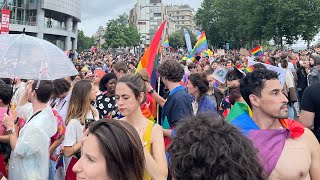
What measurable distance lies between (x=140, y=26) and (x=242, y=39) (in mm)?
58804

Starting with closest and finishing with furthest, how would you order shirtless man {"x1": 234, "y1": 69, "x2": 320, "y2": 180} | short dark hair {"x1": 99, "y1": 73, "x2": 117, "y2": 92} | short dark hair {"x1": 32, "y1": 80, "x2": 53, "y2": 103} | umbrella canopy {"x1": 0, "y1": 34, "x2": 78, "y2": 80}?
shirtless man {"x1": 234, "y1": 69, "x2": 320, "y2": 180}, short dark hair {"x1": 32, "y1": 80, "x2": 53, "y2": 103}, umbrella canopy {"x1": 0, "y1": 34, "x2": 78, "y2": 80}, short dark hair {"x1": 99, "y1": 73, "x2": 117, "y2": 92}

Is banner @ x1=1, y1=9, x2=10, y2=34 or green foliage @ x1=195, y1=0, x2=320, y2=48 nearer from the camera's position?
banner @ x1=1, y1=9, x2=10, y2=34

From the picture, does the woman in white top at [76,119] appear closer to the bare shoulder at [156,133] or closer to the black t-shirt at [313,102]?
the bare shoulder at [156,133]

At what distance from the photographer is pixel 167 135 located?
4.17m

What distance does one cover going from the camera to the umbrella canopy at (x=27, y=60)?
4.02 metres

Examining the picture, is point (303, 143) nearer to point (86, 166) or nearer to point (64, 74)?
point (86, 166)

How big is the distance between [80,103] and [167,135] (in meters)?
1.08

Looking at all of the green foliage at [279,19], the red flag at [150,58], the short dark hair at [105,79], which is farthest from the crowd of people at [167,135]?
the green foliage at [279,19]

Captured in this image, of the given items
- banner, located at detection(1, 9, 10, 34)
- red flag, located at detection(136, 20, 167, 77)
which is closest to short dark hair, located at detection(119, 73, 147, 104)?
red flag, located at detection(136, 20, 167, 77)

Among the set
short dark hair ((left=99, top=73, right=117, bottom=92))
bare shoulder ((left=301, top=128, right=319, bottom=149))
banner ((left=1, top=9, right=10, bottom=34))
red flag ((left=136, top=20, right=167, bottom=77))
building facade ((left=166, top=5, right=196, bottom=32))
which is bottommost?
bare shoulder ((left=301, top=128, right=319, bottom=149))

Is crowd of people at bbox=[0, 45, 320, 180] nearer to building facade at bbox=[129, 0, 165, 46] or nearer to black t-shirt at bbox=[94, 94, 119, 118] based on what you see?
black t-shirt at bbox=[94, 94, 119, 118]

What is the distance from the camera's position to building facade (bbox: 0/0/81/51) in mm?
60031

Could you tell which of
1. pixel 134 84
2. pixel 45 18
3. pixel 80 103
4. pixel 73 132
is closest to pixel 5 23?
pixel 80 103

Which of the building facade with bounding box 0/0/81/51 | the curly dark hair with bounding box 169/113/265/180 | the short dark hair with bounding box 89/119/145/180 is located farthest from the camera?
the building facade with bounding box 0/0/81/51
